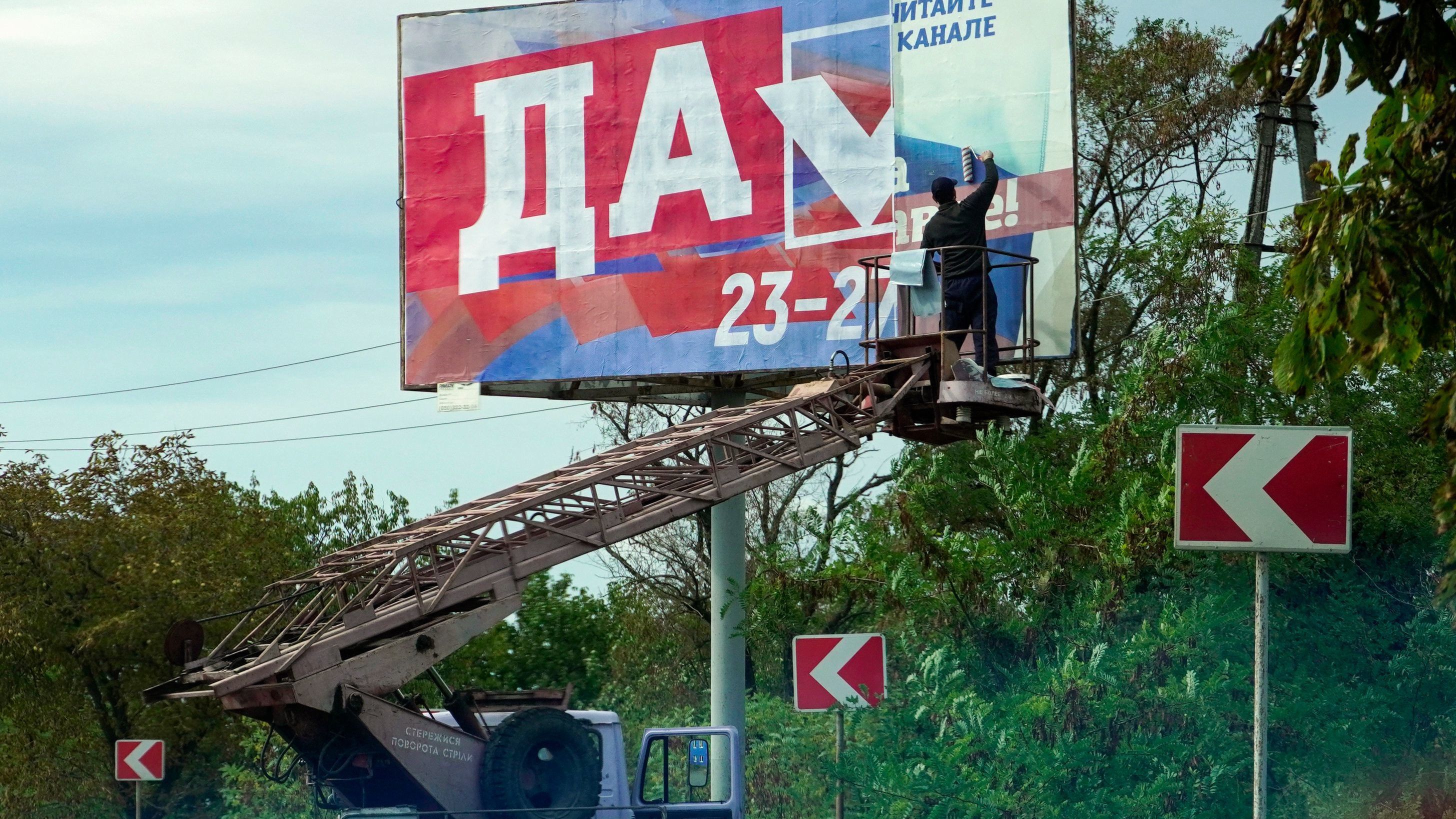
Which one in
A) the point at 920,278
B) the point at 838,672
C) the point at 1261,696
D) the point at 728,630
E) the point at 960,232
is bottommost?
the point at 728,630

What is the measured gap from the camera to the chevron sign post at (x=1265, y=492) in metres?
8.18

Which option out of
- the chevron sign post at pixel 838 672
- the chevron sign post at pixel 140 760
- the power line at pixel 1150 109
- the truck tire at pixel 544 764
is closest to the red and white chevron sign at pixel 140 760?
the chevron sign post at pixel 140 760

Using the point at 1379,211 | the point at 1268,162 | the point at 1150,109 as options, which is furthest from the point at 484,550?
the point at 1150,109

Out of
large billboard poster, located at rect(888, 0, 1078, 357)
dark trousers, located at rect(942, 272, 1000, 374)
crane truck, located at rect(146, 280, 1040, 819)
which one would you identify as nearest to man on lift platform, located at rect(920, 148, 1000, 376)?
dark trousers, located at rect(942, 272, 1000, 374)

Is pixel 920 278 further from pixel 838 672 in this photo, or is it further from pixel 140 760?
pixel 140 760

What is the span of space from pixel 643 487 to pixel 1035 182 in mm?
8092

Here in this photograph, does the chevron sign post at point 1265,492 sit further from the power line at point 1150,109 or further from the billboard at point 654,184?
the power line at point 1150,109

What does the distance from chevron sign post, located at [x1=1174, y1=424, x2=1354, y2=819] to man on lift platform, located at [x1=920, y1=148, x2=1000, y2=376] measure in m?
7.10

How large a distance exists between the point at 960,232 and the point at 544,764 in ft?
21.4

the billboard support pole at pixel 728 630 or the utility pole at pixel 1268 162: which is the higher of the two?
the utility pole at pixel 1268 162

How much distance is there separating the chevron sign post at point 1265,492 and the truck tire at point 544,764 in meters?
5.22

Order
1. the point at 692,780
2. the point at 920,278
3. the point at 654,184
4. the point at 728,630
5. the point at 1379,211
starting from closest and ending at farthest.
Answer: the point at 1379,211
the point at 692,780
the point at 920,278
the point at 654,184
the point at 728,630

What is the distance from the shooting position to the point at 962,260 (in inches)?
617

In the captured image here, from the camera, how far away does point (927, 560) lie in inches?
725
